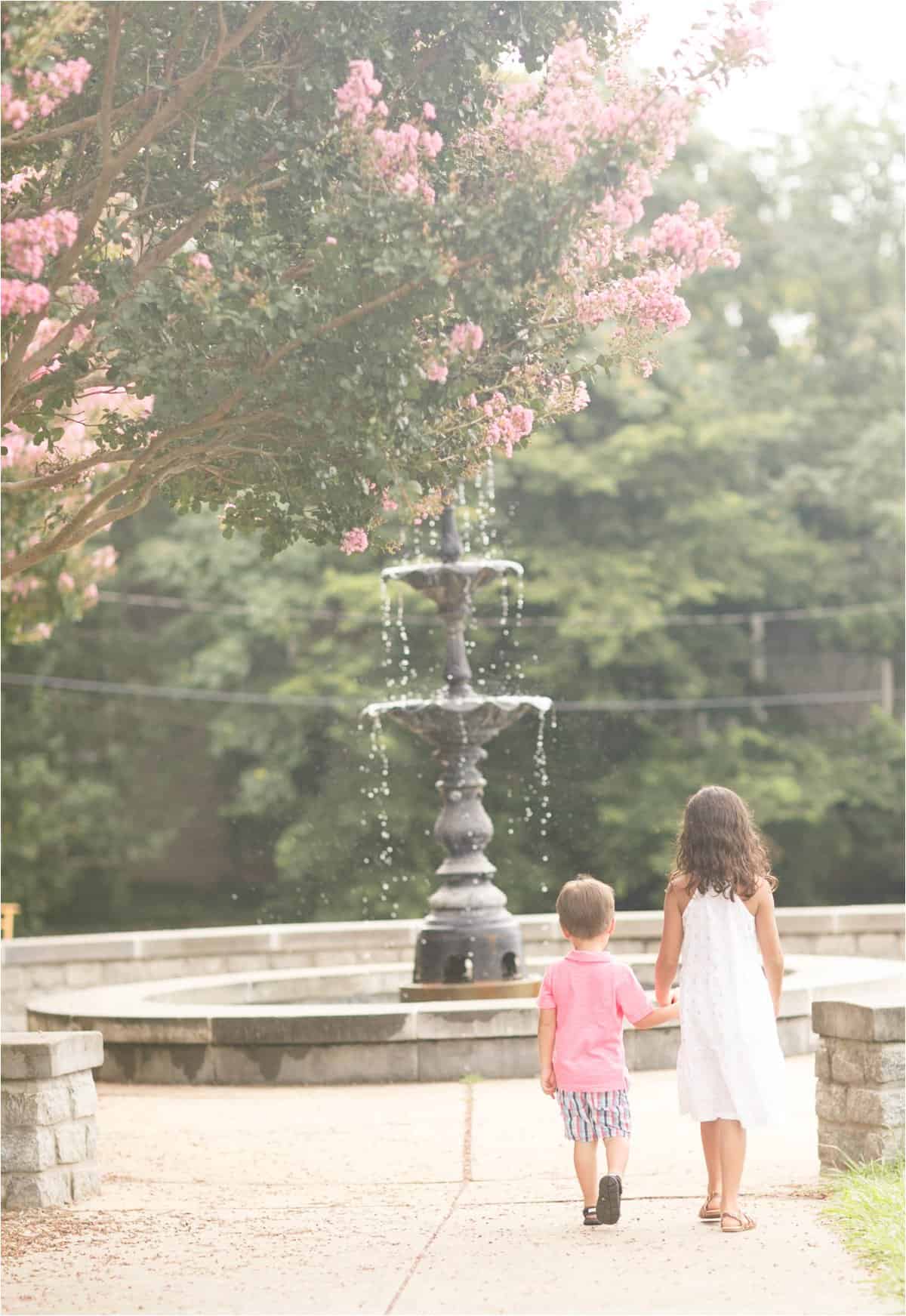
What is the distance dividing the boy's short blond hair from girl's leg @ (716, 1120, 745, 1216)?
0.73m

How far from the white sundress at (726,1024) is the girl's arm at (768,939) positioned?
24 millimetres

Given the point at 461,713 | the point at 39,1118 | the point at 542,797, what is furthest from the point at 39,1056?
the point at 542,797

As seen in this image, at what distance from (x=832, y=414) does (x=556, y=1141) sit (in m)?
19.0

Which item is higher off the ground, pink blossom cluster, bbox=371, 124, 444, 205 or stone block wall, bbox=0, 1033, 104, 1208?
pink blossom cluster, bbox=371, 124, 444, 205

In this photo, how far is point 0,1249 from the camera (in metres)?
5.85

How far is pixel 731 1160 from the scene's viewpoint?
18.1ft

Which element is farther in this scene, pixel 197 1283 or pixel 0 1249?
pixel 0 1249

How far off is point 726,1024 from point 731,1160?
16.6 inches

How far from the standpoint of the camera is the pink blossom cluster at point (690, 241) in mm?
5793

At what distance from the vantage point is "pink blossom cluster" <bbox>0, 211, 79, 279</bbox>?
505cm

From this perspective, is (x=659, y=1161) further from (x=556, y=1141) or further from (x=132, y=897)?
(x=132, y=897)

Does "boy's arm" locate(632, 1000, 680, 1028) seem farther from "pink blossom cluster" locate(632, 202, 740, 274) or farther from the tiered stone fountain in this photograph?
the tiered stone fountain

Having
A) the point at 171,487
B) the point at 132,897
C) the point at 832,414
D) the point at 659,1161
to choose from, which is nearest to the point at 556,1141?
the point at 659,1161

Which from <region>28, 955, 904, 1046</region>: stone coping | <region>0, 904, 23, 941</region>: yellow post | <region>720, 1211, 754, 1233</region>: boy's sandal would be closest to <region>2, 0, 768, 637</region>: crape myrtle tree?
<region>720, 1211, 754, 1233</region>: boy's sandal
